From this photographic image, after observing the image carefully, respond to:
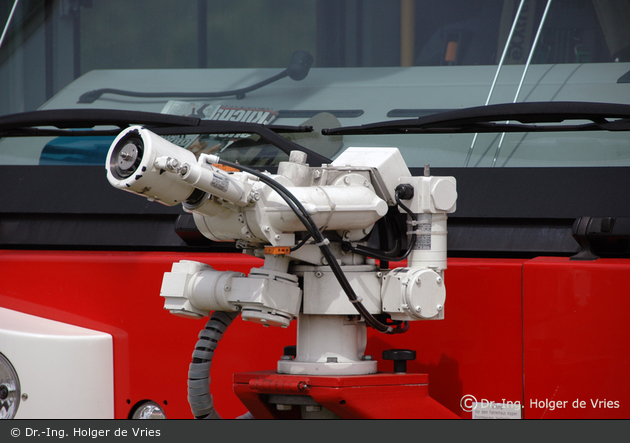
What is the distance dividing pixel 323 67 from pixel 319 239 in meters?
0.83

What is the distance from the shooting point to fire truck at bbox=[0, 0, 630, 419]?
1.95m

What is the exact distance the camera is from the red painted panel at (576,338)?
2043 millimetres

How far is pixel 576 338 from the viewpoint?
2.07m

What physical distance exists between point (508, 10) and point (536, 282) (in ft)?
2.65

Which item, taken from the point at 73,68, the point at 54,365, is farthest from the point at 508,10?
the point at 54,365

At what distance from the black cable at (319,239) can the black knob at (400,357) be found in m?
0.08

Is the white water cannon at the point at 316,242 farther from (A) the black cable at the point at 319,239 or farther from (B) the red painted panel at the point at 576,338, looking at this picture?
(B) the red painted panel at the point at 576,338

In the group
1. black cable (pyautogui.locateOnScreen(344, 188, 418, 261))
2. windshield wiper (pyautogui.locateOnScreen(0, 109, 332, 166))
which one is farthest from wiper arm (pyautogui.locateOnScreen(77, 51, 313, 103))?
black cable (pyautogui.locateOnScreen(344, 188, 418, 261))

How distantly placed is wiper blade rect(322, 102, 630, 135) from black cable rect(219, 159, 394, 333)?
61 centimetres

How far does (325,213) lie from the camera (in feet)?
6.16

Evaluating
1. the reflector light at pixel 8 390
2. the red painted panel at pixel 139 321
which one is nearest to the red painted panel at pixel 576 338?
the red painted panel at pixel 139 321

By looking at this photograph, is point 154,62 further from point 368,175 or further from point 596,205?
point 596,205

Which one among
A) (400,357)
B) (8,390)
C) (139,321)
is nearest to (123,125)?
(139,321)

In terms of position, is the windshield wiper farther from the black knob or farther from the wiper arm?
the black knob
